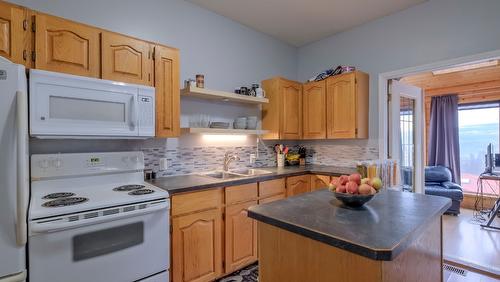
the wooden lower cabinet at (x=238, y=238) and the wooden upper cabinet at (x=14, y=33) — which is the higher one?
the wooden upper cabinet at (x=14, y=33)

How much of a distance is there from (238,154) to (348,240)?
7.22 ft

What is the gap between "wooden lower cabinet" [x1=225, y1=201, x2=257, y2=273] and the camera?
7.47 ft

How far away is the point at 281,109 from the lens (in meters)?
3.20

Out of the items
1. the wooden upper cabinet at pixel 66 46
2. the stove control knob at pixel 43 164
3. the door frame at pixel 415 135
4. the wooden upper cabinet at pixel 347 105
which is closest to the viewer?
the wooden upper cabinet at pixel 66 46

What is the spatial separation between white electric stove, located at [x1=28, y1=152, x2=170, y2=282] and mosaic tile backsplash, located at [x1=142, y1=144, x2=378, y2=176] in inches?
17.4

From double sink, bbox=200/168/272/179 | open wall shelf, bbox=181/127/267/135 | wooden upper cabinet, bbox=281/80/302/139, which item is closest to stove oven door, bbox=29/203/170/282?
open wall shelf, bbox=181/127/267/135

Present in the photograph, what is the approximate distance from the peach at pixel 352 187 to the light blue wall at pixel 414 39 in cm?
202

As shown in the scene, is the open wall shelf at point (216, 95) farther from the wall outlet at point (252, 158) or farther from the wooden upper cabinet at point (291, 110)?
the wall outlet at point (252, 158)

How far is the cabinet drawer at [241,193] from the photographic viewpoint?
2281 millimetres

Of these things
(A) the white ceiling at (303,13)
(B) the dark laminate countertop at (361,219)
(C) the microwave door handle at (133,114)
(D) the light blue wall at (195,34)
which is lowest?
(B) the dark laminate countertop at (361,219)

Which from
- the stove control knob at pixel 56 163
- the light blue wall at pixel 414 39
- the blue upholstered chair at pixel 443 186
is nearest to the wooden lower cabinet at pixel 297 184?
the light blue wall at pixel 414 39

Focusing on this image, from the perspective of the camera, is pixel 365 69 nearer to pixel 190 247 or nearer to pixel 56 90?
pixel 190 247

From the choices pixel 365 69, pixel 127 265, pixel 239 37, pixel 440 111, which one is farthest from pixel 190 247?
pixel 440 111

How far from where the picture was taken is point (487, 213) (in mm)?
4203
